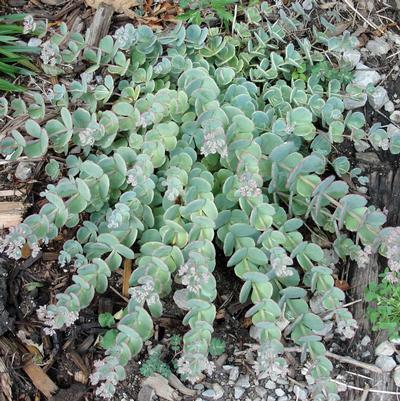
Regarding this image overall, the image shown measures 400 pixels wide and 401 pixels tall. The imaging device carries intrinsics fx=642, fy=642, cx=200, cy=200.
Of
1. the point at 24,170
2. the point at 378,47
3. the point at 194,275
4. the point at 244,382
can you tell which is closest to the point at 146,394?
the point at 244,382

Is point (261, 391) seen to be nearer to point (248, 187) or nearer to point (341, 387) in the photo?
point (341, 387)

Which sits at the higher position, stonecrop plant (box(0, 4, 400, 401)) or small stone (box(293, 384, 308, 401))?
stonecrop plant (box(0, 4, 400, 401))

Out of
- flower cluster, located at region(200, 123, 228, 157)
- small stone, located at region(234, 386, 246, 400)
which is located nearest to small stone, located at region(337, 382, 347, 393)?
small stone, located at region(234, 386, 246, 400)

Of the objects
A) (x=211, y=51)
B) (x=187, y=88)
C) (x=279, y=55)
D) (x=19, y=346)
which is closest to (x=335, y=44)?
(x=279, y=55)

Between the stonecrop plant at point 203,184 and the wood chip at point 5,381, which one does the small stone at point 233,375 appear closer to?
the stonecrop plant at point 203,184

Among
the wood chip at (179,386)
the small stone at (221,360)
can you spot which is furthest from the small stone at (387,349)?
the wood chip at (179,386)

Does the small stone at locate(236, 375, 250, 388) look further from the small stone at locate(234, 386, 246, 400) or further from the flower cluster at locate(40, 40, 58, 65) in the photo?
the flower cluster at locate(40, 40, 58, 65)

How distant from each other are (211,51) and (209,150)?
71cm

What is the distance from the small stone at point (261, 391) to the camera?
2391 mm

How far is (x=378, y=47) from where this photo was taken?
2.90 metres

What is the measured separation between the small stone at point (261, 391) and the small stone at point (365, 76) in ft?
4.47

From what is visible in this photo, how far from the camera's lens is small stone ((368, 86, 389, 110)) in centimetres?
276

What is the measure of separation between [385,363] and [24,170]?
161 cm

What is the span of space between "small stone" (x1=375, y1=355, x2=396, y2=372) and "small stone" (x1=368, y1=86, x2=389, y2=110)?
1067 mm
